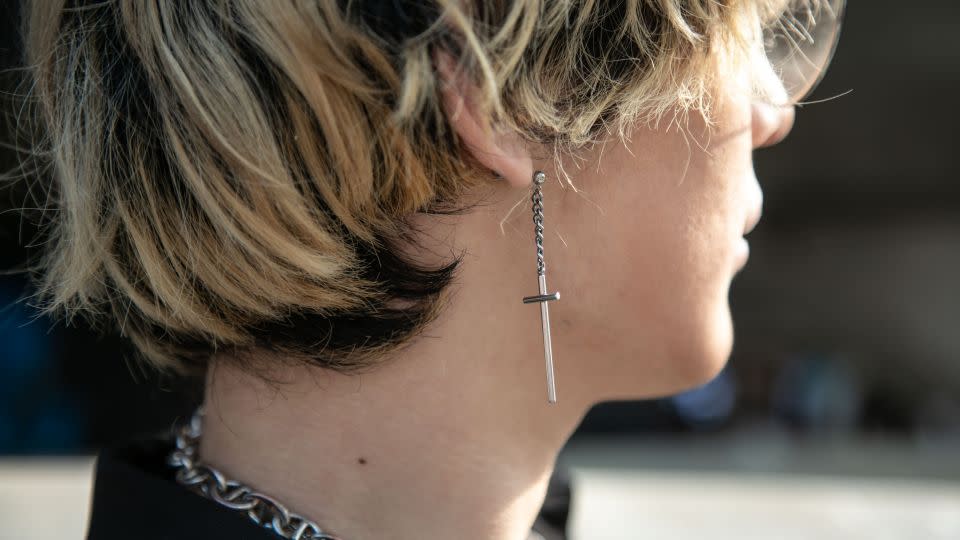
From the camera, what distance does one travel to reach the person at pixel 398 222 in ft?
2.86

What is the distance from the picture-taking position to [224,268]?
95 centimetres

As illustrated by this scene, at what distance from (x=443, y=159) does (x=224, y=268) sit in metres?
0.27

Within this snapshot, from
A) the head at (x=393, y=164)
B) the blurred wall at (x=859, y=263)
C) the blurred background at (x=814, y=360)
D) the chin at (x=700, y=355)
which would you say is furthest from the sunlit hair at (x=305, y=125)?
the blurred wall at (x=859, y=263)

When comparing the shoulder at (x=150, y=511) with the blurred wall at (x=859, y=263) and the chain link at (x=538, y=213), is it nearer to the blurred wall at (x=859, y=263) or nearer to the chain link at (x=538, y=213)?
the chain link at (x=538, y=213)

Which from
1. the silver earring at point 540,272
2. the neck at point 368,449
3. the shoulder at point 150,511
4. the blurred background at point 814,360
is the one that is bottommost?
the blurred background at point 814,360

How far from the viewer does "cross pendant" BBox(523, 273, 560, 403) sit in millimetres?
984

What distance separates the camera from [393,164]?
891 mm

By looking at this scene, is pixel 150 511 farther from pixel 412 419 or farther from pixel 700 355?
pixel 700 355

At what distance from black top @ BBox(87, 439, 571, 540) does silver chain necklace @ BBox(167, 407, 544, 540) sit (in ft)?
0.07

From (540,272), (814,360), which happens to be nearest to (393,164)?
(540,272)

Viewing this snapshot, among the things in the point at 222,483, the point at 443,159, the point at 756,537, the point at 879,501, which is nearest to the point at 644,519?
the point at 756,537

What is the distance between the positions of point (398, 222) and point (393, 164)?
0.09 m

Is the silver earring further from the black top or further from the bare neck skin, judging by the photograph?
the black top

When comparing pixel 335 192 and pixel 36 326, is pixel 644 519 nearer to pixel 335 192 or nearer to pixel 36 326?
pixel 335 192
